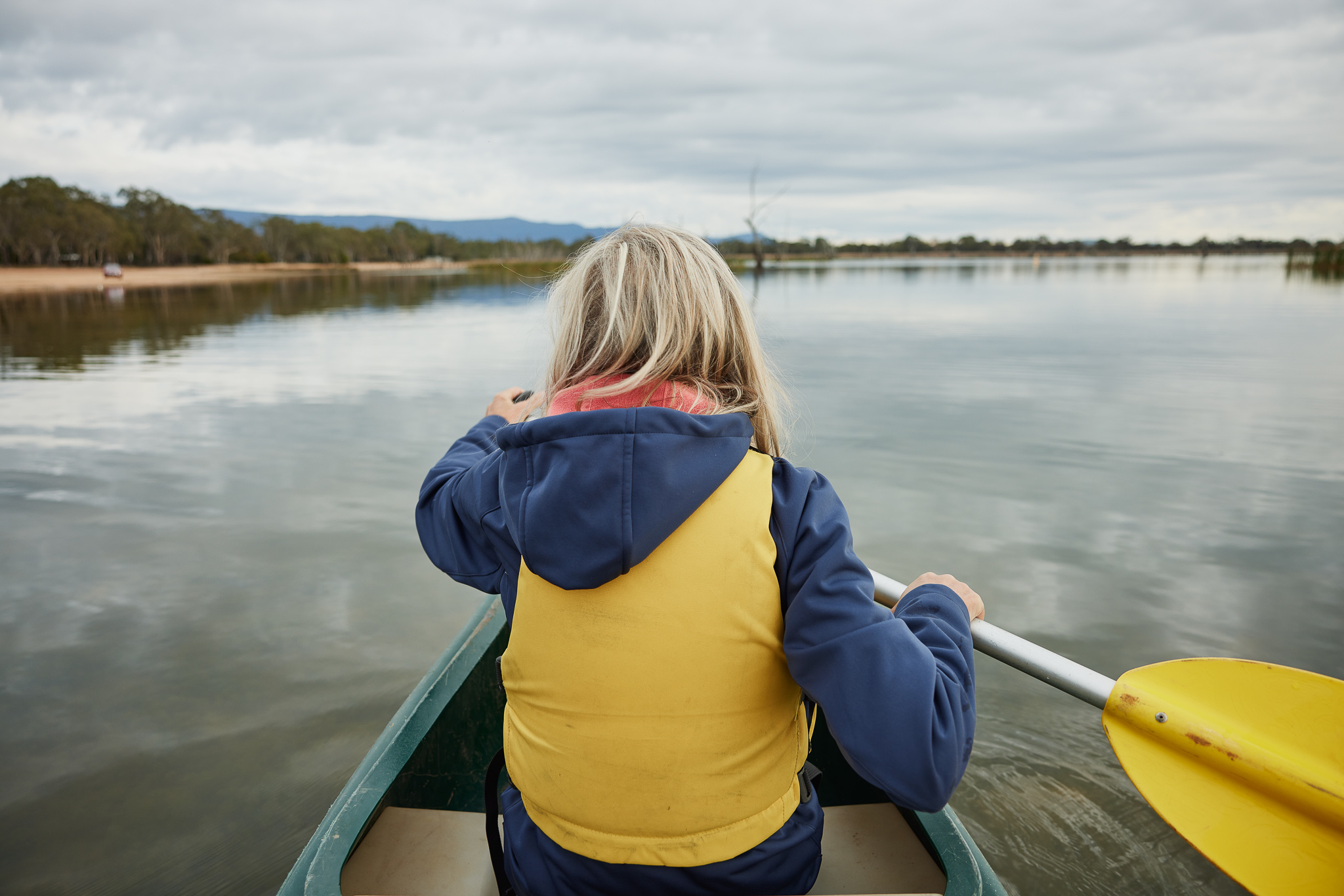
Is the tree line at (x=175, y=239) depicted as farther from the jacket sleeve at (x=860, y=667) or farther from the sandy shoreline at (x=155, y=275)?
the jacket sleeve at (x=860, y=667)

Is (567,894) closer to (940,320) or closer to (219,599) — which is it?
(219,599)

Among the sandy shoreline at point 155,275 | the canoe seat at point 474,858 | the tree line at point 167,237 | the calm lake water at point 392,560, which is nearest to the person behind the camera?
the canoe seat at point 474,858

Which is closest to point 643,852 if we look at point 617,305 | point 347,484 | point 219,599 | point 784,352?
point 617,305

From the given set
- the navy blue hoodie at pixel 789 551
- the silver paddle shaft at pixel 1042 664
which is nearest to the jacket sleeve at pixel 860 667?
the navy blue hoodie at pixel 789 551

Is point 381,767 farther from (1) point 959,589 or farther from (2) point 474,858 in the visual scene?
(1) point 959,589

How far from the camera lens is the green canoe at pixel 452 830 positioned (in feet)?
5.18

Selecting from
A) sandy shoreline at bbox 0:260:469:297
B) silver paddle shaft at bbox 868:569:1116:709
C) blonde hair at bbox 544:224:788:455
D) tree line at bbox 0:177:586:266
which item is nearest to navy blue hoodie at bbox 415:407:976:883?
blonde hair at bbox 544:224:788:455

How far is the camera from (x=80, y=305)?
26.6m

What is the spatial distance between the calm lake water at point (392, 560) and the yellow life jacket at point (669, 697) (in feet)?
2.27

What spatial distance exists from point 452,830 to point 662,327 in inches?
59.9

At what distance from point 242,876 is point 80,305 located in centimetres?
3138

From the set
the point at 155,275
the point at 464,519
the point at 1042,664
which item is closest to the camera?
the point at 464,519

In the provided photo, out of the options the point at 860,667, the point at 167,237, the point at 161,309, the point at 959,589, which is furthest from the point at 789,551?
the point at 167,237

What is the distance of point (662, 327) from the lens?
114 cm
